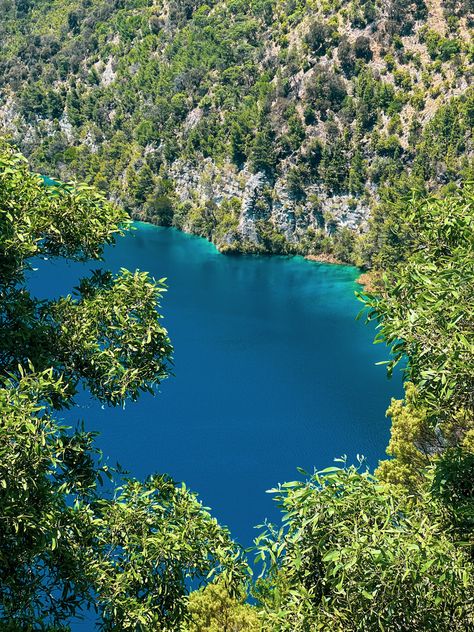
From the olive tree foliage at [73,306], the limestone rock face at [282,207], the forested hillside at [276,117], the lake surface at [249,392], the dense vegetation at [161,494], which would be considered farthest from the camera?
the limestone rock face at [282,207]

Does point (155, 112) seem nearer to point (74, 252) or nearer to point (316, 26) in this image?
point (316, 26)

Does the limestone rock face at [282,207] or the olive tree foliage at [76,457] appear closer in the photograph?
the olive tree foliage at [76,457]

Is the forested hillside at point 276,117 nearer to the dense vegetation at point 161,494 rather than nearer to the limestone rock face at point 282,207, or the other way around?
the limestone rock face at point 282,207

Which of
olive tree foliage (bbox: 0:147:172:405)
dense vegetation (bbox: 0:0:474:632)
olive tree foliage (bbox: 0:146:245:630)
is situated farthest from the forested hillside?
olive tree foliage (bbox: 0:146:245:630)

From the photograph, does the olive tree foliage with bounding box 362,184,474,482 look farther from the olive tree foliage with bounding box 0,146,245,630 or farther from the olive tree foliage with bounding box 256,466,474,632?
the olive tree foliage with bounding box 0,146,245,630

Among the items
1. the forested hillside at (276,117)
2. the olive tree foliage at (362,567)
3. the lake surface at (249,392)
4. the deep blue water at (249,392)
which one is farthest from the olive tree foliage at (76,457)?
the forested hillside at (276,117)

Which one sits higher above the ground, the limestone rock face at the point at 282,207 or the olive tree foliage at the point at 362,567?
the limestone rock face at the point at 282,207

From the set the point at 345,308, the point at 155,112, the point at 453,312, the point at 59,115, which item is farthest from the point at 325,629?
the point at 59,115

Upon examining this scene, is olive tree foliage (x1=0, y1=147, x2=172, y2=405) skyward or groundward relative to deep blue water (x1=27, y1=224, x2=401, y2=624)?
groundward
